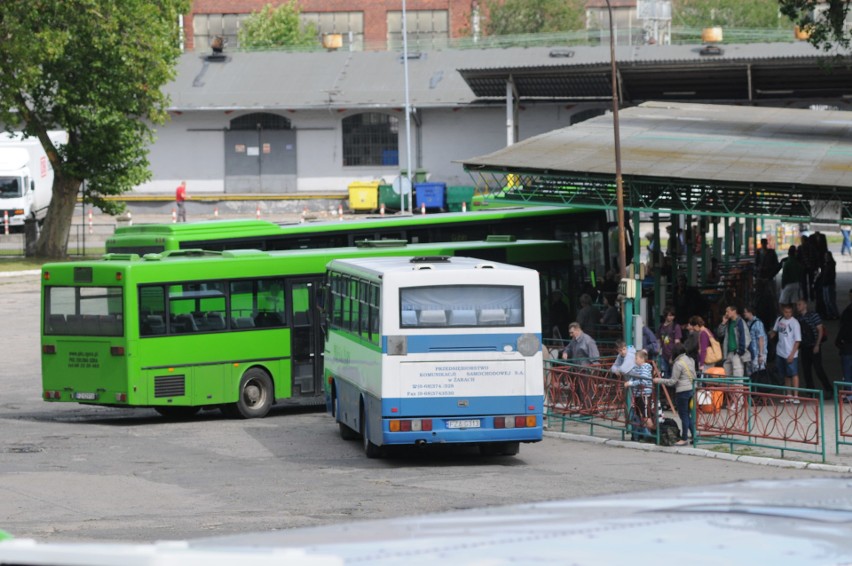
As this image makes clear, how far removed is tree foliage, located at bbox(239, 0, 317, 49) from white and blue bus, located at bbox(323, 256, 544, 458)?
71220mm

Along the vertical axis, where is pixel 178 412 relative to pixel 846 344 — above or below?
below

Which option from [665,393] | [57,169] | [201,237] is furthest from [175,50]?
[665,393]

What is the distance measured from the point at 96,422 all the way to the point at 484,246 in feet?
27.4

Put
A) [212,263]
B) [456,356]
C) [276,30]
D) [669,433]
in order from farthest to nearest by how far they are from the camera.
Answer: [276,30] → [212,263] → [669,433] → [456,356]

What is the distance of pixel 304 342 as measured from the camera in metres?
25.7

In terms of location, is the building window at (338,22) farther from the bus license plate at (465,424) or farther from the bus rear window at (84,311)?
the bus license plate at (465,424)

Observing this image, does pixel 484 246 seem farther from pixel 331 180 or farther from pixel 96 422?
pixel 331 180

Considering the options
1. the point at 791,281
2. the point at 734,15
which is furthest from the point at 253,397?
the point at 734,15

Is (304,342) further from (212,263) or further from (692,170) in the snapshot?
(692,170)

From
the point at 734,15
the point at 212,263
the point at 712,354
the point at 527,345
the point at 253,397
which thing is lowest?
the point at 253,397

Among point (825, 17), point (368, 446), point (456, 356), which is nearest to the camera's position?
point (456, 356)

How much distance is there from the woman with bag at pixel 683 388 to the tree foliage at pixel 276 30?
2779 inches

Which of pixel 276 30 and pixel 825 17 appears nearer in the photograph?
pixel 825 17

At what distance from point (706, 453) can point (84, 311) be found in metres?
10.6
